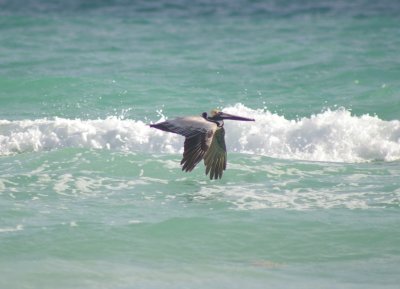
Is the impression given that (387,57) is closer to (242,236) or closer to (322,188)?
(322,188)

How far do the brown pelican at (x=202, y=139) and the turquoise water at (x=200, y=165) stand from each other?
18.6 inches

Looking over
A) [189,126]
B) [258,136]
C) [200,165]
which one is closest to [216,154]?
[189,126]

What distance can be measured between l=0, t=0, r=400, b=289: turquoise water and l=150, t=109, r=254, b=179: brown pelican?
1.55 feet

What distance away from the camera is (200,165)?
1249 cm

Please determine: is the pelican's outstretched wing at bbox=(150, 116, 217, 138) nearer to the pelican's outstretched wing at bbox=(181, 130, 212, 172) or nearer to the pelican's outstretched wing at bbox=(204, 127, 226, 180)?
the pelican's outstretched wing at bbox=(181, 130, 212, 172)

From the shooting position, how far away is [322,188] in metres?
11.6

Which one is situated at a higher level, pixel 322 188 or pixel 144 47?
pixel 144 47

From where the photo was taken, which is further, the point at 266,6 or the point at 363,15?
the point at 266,6

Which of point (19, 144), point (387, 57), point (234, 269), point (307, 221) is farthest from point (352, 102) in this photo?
point (234, 269)

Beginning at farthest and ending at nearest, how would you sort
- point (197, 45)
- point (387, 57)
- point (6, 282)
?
point (197, 45) < point (387, 57) < point (6, 282)

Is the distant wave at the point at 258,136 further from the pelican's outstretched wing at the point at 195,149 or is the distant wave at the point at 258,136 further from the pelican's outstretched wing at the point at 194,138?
the pelican's outstretched wing at the point at 195,149

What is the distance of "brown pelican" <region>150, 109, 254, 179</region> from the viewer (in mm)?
10086

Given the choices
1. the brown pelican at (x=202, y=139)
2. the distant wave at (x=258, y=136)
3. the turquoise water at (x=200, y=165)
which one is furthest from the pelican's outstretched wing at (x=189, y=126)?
the distant wave at (x=258, y=136)

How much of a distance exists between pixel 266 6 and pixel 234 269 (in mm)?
18798
